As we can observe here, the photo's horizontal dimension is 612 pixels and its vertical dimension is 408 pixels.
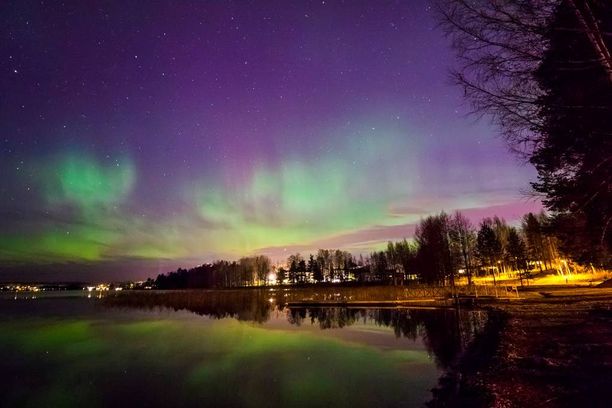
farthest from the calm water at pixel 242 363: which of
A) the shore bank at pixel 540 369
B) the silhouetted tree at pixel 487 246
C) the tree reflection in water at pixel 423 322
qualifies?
the silhouetted tree at pixel 487 246

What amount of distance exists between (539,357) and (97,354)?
25.5 m

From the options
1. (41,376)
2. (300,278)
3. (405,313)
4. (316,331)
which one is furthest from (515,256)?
(300,278)

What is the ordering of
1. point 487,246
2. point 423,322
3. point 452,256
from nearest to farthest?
1. point 423,322
2. point 452,256
3. point 487,246

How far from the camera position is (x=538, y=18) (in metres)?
5.69

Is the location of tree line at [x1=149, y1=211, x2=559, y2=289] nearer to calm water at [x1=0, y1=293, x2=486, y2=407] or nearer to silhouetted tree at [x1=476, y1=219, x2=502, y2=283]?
silhouetted tree at [x1=476, y1=219, x2=502, y2=283]

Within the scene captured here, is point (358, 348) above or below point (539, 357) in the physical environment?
below

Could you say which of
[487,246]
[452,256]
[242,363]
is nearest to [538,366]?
[242,363]

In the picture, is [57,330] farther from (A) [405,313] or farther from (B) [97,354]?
(A) [405,313]

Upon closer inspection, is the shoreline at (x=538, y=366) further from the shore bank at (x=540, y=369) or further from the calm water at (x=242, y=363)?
the calm water at (x=242, y=363)

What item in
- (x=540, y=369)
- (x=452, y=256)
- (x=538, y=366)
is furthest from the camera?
(x=452, y=256)

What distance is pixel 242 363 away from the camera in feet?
69.5

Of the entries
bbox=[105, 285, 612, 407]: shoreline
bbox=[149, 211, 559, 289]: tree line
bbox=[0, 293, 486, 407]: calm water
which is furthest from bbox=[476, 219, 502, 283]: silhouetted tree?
bbox=[105, 285, 612, 407]: shoreline

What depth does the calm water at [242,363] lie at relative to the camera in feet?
49.8

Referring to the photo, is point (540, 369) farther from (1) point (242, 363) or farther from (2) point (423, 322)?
(2) point (423, 322)
